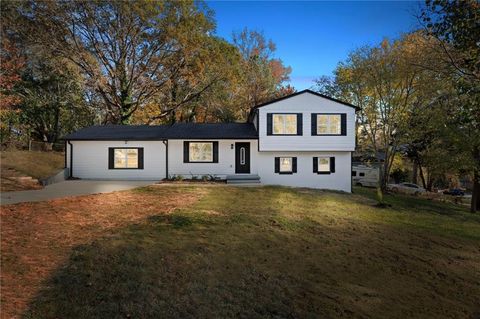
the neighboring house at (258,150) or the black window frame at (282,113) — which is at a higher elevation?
the black window frame at (282,113)

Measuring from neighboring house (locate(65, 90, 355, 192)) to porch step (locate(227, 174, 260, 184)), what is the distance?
7cm

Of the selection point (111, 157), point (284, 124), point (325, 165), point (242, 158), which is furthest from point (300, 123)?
point (111, 157)

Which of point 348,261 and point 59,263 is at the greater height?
point 59,263

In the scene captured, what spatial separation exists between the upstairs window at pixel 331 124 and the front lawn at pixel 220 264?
988 cm

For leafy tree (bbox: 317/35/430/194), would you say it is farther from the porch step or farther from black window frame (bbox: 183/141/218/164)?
black window frame (bbox: 183/141/218/164)

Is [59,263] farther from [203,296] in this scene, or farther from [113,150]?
[113,150]

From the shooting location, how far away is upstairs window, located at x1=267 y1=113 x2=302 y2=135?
2144cm

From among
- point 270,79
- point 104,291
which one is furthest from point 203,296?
point 270,79

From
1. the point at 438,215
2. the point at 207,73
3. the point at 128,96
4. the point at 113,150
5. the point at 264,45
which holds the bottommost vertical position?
the point at 438,215

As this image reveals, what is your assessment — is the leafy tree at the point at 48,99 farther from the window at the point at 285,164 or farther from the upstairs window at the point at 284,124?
the window at the point at 285,164

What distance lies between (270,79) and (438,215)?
75.5ft

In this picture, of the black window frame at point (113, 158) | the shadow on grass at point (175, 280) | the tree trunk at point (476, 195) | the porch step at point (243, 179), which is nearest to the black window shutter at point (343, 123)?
the porch step at point (243, 179)

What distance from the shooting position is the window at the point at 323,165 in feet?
72.7

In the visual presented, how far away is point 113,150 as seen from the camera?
21844 mm
